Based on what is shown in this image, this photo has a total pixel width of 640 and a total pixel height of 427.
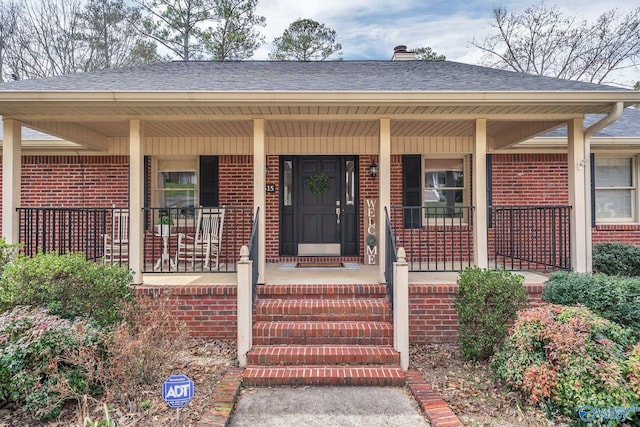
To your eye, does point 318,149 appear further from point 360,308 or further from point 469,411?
point 469,411

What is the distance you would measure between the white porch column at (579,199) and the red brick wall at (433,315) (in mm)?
1798

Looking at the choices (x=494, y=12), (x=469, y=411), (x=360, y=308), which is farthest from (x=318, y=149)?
(x=494, y=12)

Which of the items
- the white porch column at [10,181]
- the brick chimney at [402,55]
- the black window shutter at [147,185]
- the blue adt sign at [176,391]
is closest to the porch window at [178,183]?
the black window shutter at [147,185]

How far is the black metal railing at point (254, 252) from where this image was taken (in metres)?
4.32

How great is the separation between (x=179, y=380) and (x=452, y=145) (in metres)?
5.85

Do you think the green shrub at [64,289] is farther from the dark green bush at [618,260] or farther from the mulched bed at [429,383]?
the dark green bush at [618,260]

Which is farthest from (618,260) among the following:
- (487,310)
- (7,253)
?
(7,253)

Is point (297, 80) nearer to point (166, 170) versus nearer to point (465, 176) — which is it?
point (166, 170)

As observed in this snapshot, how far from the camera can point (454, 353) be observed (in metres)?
4.31

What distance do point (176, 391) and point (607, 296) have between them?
152 inches

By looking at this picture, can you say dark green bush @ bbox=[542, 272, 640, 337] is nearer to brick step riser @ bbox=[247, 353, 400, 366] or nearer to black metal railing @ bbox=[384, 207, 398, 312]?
black metal railing @ bbox=[384, 207, 398, 312]

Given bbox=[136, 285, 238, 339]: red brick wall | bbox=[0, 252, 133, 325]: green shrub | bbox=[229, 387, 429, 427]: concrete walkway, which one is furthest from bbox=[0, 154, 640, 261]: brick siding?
bbox=[229, 387, 429, 427]: concrete walkway

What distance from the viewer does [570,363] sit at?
2.93 meters

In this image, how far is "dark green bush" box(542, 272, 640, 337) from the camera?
3.58 metres
